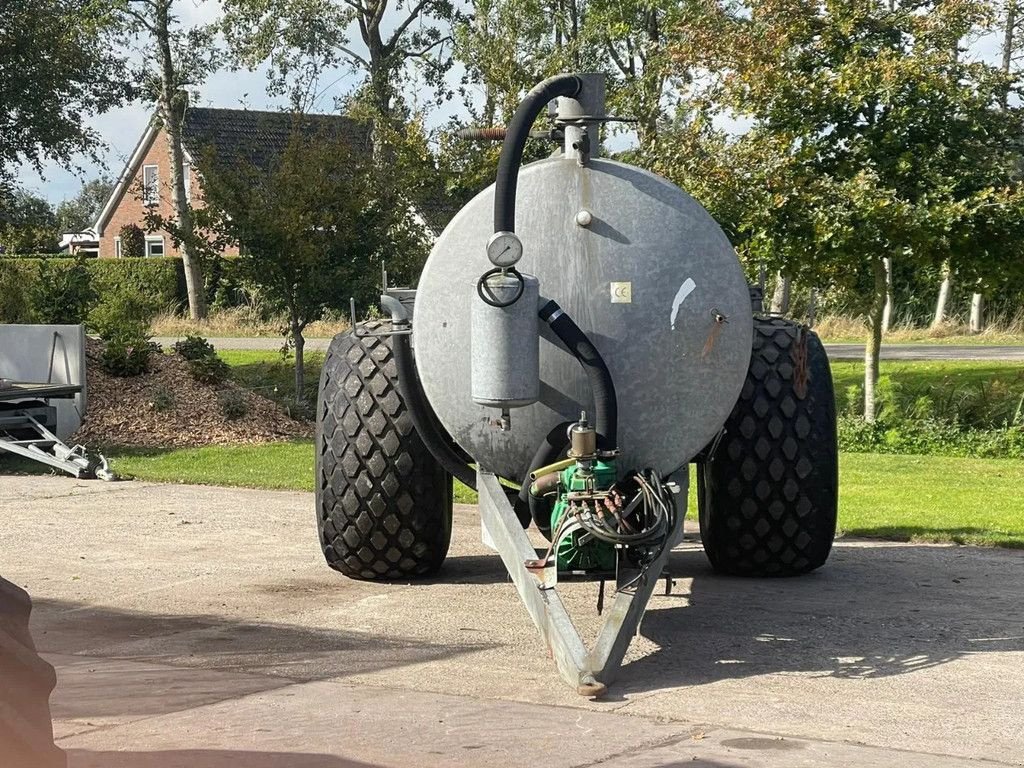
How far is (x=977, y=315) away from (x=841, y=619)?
26341 millimetres

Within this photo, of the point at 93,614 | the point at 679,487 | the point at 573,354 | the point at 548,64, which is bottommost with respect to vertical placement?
the point at 93,614

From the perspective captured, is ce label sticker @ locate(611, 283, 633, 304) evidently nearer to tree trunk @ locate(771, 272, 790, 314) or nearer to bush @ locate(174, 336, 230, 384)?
tree trunk @ locate(771, 272, 790, 314)

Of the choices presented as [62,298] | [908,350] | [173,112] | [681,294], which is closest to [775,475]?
[681,294]

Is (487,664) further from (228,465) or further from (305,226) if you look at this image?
(305,226)

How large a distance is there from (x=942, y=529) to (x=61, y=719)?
6.33 metres

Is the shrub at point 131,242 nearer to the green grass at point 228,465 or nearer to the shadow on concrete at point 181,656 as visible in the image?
the green grass at point 228,465

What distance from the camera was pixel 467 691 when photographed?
605cm

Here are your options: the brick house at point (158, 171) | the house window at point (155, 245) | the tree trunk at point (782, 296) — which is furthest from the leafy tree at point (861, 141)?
the house window at point (155, 245)

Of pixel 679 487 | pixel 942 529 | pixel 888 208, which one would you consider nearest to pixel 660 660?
pixel 679 487

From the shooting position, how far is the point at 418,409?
7.61 meters

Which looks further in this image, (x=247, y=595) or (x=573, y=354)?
(x=247, y=595)

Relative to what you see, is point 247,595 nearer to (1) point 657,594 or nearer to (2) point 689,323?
(1) point 657,594

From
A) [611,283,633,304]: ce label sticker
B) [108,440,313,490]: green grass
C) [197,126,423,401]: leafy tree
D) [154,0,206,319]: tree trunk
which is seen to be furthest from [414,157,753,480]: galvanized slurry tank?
[154,0,206,319]: tree trunk

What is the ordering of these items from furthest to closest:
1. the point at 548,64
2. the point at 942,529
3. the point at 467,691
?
the point at 548,64 → the point at 942,529 → the point at 467,691
